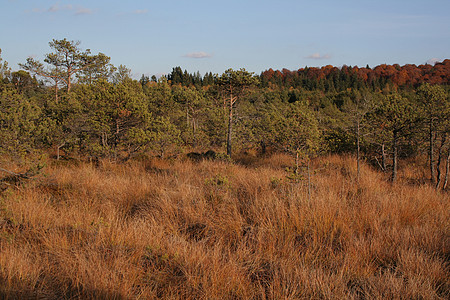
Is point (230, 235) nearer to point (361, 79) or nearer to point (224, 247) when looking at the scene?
point (224, 247)

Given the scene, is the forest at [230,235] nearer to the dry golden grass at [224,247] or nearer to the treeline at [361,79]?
the dry golden grass at [224,247]

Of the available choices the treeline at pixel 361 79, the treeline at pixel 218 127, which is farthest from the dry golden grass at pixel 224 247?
the treeline at pixel 361 79

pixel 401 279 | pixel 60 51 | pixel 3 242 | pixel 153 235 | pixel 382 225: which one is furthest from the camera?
pixel 60 51

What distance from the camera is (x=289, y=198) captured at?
434 cm

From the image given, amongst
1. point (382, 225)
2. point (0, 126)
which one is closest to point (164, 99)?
point (0, 126)

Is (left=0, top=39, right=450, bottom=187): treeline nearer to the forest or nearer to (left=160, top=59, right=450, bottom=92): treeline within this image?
the forest

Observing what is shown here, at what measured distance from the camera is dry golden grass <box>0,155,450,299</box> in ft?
7.64

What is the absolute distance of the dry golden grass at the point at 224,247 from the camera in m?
2.33

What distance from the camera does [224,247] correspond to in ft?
10.6

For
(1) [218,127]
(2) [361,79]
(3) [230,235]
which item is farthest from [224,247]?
(2) [361,79]

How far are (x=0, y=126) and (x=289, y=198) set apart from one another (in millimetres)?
8563

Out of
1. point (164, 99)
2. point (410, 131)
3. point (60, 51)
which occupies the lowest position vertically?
point (410, 131)

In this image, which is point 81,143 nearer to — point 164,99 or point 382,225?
point 164,99

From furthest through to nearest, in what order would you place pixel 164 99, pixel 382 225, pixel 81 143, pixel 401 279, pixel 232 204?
pixel 164 99 < pixel 81 143 < pixel 232 204 < pixel 382 225 < pixel 401 279
